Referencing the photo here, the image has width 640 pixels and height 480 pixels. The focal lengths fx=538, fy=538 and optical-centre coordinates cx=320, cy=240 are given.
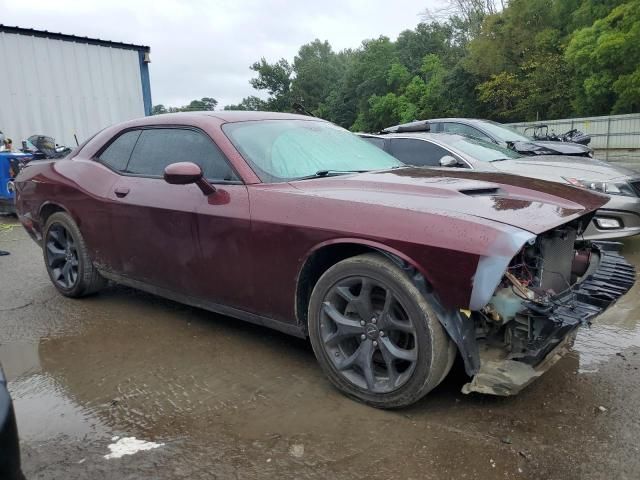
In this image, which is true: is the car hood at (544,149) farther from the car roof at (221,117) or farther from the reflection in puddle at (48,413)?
the reflection in puddle at (48,413)

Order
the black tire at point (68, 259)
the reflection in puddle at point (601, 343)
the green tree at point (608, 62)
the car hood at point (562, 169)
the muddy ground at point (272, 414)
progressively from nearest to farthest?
1. the muddy ground at point (272, 414)
2. the reflection in puddle at point (601, 343)
3. the black tire at point (68, 259)
4. the car hood at point (562, 169)
5. the green tree at point (608, 62)

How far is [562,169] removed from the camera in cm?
589

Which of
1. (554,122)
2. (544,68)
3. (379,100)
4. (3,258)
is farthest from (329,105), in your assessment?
(3,258)

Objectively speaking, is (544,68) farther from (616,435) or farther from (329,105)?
(329,105)

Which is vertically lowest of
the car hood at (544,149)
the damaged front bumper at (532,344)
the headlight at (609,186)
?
the damaged front bumper at (532,344)

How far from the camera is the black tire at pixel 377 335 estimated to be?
2.55 m

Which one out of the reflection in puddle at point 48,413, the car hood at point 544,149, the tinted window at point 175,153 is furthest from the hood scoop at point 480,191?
the car hood at point 544,149

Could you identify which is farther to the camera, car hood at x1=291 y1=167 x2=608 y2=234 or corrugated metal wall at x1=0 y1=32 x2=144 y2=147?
corrugated metal wall at x1=0 y1=32 x2=144 y2=147

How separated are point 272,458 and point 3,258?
546 centimetres

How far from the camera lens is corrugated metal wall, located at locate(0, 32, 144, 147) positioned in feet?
33.9

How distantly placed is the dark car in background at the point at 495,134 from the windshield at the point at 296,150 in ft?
13.3

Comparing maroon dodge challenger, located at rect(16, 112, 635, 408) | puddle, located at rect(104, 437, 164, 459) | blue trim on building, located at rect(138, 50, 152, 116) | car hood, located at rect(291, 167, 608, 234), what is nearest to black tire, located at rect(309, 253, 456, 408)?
maroon dodge challenger, located at rect(16, 112, 635, 408)

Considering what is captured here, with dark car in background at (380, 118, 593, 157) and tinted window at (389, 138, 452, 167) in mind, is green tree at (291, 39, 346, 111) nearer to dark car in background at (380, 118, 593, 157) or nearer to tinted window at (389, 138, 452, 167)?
dark car in background at (380, 118, 593, 157)

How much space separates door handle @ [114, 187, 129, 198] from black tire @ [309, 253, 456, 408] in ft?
6.06
